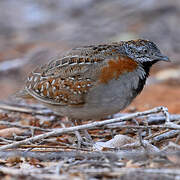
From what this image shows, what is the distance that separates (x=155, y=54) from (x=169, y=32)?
6008mm

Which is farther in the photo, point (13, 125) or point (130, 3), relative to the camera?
point (130, 3)

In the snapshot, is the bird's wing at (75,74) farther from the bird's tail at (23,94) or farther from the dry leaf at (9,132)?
the dry leaf at (9,132)

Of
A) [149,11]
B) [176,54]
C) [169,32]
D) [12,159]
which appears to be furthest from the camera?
[149,11]

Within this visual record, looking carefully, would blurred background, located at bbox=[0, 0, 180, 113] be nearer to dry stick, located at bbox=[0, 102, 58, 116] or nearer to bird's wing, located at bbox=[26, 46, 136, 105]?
dry stick, located at bbox=[0, 102, 58, 116]

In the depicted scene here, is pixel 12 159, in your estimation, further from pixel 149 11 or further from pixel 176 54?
pixel 149 11

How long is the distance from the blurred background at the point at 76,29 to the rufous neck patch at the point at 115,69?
149 inches

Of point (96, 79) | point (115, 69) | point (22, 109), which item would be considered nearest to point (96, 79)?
point (96, 79)

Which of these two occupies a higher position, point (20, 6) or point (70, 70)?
point (20, 6)

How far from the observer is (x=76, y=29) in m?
12.4

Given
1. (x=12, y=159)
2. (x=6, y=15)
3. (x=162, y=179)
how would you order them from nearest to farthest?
1. (x=162, y=179)
2. (x=12, y=159)
3. (x=6, y=15)

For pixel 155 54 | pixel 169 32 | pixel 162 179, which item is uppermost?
pixel 169 32

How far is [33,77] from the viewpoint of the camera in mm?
6383

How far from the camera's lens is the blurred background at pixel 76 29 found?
34.3 ft

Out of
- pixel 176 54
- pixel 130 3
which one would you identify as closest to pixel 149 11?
pixel 130 3
